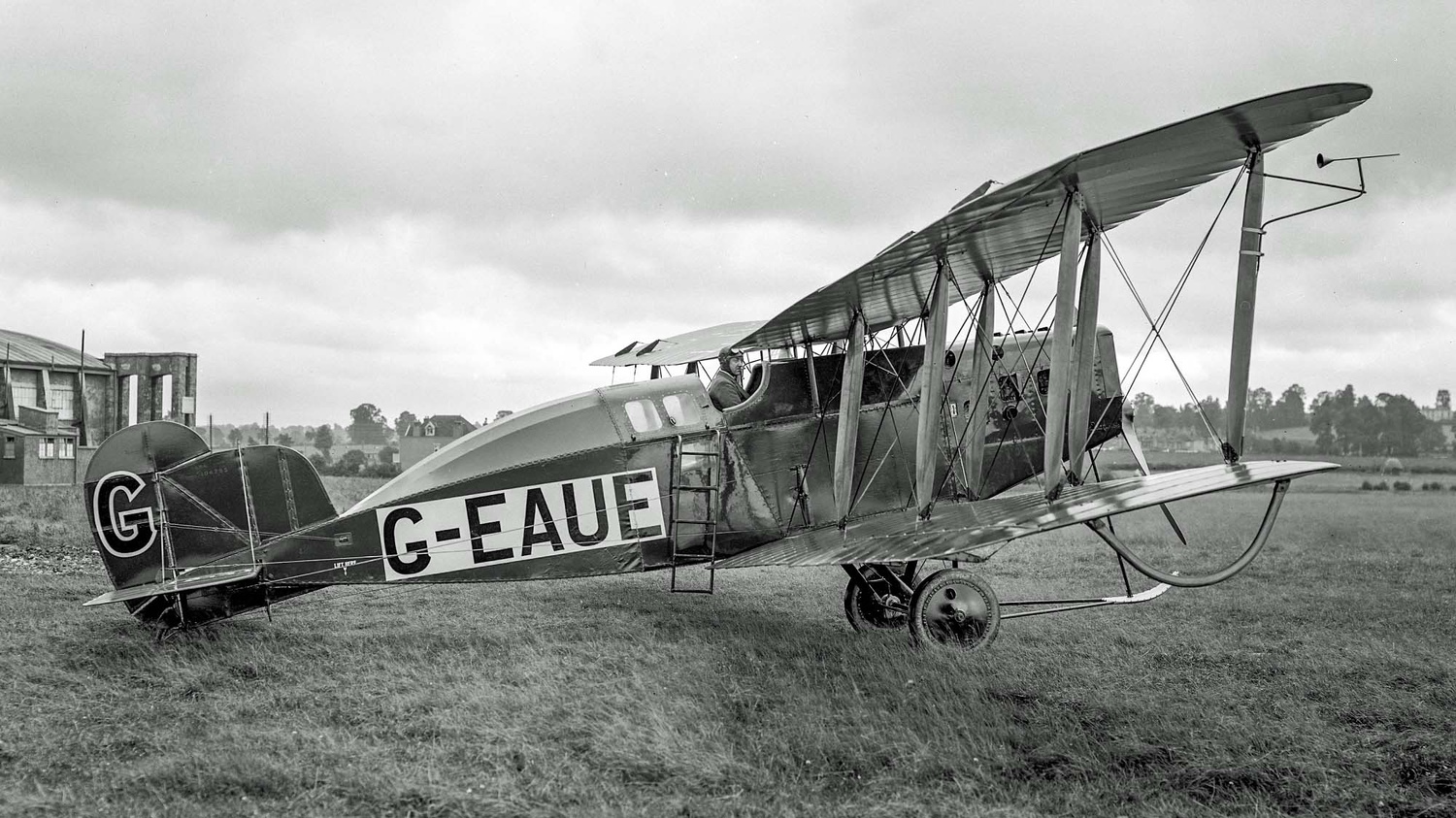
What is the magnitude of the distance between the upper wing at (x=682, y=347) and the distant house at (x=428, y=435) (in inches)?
1628

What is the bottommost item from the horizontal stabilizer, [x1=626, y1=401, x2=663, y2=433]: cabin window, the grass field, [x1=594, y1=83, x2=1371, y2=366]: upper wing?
the grass field

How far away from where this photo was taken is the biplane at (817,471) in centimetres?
530

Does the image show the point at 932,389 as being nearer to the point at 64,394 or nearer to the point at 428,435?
the point at 64,394

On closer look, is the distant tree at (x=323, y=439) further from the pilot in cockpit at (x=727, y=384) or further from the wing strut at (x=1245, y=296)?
the wing strut at (x=1245, y=296)

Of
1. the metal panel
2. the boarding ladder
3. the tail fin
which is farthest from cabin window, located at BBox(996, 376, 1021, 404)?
the tail fin

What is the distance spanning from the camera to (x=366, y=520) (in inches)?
256

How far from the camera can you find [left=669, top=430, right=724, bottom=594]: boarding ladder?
270 inches

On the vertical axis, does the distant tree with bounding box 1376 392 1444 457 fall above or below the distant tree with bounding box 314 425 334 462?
below

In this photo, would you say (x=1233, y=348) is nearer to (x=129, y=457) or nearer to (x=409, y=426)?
(x=129, y=457)

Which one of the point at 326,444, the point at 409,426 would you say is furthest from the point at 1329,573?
the point at 326,444

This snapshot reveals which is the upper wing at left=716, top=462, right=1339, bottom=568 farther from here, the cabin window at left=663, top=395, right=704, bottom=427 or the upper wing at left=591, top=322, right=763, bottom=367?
the upper wing at left=591, top=322, right=763, bottom=367

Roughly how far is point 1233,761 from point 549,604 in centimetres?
650

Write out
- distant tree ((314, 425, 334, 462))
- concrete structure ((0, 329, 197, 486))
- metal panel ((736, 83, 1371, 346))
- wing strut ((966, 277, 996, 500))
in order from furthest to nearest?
distant tree ((314, 425, 334, 462)) → concrete structure ((0, 329, 197, 486)) → wing strut ((966, 277, 996, 500)) → metal panel ((736, 83, 1371, 346))

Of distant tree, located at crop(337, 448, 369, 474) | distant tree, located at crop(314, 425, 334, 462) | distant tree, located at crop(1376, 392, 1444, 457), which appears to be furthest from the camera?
distant tree, located at crop(314, 425, 334, 462)
